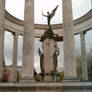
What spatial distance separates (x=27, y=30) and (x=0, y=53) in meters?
12.1

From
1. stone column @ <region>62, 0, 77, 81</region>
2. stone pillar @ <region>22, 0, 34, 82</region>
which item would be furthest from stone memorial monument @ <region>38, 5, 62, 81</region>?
stone column @ <region>62, 0, 77, 81</region>

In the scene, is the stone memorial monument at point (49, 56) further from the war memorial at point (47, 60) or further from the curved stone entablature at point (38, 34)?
the curved stone entablature at point (38, 34)

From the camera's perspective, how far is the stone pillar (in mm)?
43062

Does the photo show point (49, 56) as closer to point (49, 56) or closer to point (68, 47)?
point (49, 56)

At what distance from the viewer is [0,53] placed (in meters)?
51.4

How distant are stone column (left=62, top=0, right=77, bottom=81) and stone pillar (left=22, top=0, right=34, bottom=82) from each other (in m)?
8.83

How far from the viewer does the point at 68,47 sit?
44.7 m

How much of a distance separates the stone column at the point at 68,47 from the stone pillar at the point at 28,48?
8827mm

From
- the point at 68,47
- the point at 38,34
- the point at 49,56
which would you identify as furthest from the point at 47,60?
the point at 38,34

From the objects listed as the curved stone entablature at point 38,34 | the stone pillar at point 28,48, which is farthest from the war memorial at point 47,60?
the curved stone entablature at point 38,34

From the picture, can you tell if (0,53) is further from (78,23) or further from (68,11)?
(78,23)

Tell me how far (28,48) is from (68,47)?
10.5 metres

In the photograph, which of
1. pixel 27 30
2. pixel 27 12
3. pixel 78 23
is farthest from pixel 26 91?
pixel 78 23

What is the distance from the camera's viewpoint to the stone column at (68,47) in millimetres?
43125
